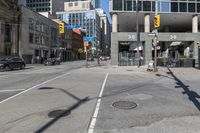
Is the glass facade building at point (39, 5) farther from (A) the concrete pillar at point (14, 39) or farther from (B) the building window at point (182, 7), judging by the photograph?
(B) the building window at point (182, 7)

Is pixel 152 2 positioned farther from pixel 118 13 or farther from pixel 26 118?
pixel 26 118

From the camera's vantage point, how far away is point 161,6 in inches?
1879

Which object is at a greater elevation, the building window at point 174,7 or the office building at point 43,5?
the office building at point 43,5

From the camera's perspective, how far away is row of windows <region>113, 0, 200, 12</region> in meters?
47.5

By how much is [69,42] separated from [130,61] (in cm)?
6668

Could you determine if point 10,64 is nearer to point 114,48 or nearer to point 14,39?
point 114,48

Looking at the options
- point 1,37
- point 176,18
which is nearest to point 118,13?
point 176,18

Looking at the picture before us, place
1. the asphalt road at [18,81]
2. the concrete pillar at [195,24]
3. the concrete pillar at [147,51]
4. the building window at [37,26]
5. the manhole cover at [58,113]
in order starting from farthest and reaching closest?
1. the building window at [37,26]
2. the concrete pillar at [195,24]
3. the concrete pillar at [147,51]
4. the asphalt road at [18,81]
5. the manhole cover at [58,113]

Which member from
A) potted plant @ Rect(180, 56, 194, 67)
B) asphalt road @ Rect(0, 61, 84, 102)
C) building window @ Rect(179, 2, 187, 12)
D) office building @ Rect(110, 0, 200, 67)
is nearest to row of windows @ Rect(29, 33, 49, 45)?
office building @ Rect(110, 0, 200, 67)

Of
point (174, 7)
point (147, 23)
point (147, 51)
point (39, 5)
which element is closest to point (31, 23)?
point (147, 23)

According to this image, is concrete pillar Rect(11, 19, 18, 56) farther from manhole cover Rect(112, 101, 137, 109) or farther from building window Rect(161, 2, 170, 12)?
manhole cover Rect(112, 101, 137, 109)

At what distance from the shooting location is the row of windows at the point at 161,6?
4747 cm

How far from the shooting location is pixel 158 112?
9.22 meters

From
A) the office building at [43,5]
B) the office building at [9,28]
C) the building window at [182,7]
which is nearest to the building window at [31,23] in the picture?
the office building at [9,28]
